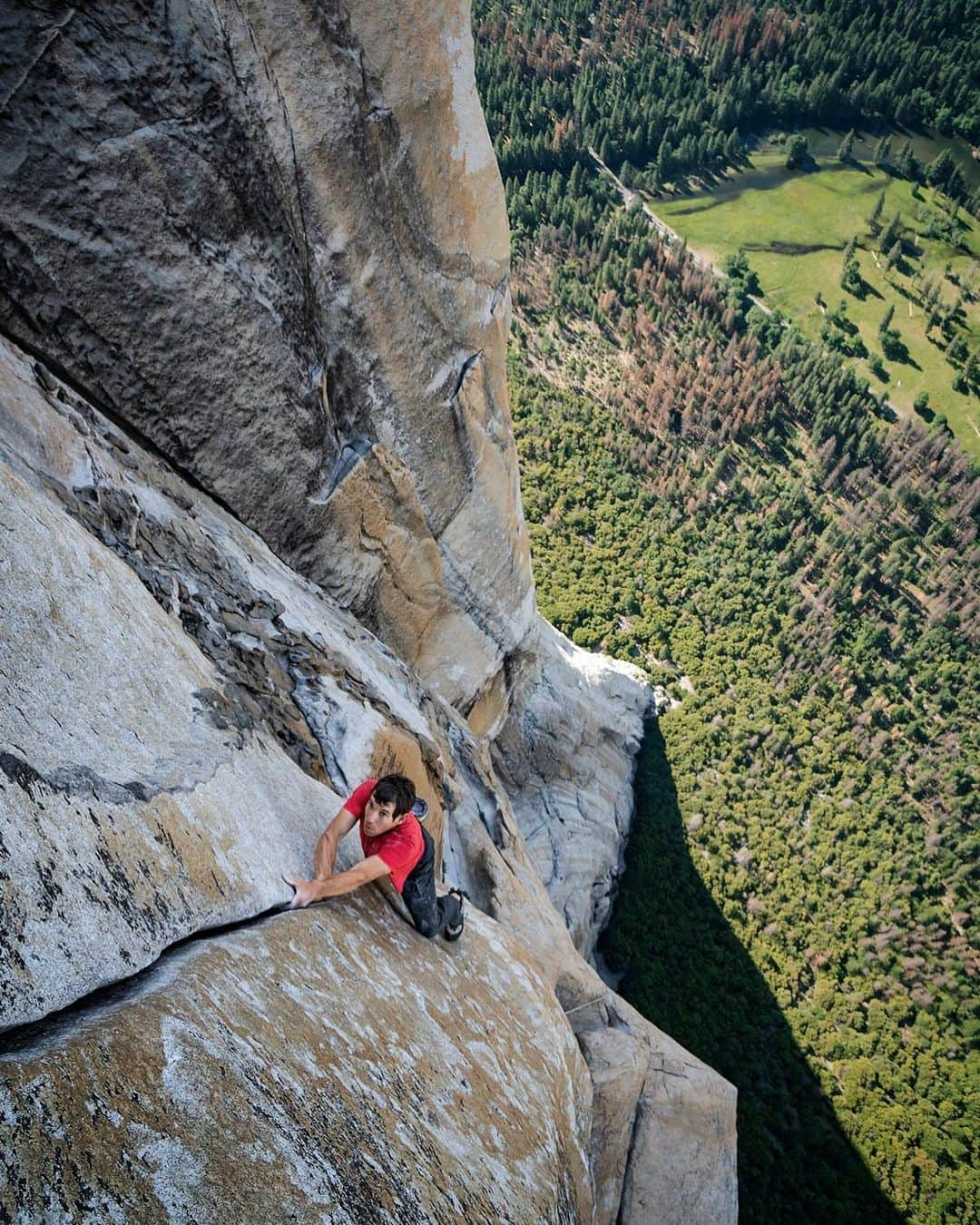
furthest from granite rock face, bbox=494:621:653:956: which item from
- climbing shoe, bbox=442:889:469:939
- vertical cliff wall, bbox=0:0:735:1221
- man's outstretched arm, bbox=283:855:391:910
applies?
man's outstretched arm, bbox=283:855:391:910

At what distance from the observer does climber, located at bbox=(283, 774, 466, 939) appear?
23.7 ft

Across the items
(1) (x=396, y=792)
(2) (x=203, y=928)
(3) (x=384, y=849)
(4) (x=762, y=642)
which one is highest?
(1) (x=396, y=792)

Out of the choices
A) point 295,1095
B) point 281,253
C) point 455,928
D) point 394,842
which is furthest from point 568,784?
point 295,1095

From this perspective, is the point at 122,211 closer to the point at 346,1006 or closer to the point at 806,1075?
the point at 346,1006

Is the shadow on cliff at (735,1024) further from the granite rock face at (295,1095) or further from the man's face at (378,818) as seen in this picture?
the man's face at (378,818)

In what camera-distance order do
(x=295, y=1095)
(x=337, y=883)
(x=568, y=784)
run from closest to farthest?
(x=295, y=1095)
(x=337, y=883)
(x=568, y=784)

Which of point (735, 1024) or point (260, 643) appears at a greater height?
point (260, 643)

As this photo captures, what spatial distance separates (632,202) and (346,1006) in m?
96.8

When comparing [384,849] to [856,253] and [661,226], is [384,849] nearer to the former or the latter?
[661,226]

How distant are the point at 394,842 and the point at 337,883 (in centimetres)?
79

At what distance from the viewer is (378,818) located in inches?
294

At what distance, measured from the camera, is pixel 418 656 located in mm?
17734

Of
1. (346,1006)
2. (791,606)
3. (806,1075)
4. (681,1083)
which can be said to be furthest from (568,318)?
(346,1006)

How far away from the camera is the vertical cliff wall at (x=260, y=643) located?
4.63m
